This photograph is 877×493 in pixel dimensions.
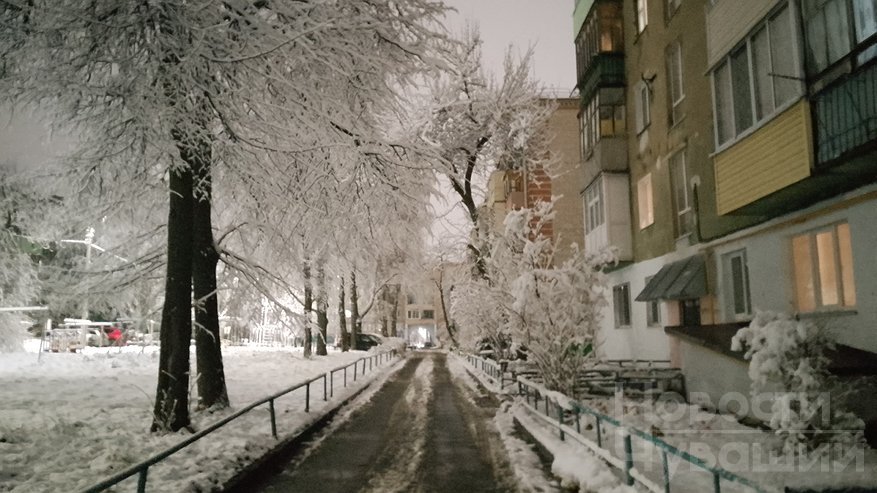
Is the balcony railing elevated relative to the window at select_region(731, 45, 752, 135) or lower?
lower

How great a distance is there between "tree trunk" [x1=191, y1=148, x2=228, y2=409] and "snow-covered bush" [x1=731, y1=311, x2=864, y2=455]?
386 inches

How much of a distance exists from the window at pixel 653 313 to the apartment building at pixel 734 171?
7cm

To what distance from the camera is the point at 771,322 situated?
27.4 feet

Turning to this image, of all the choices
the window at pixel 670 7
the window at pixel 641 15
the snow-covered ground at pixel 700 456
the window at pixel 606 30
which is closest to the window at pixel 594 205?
the window at pixel 606 30

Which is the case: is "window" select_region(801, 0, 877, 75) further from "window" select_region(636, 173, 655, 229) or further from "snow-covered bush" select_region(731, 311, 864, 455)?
"window" select_region(636, 173, 655, 229)

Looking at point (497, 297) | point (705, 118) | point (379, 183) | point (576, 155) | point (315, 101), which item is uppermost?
point (576, 155)

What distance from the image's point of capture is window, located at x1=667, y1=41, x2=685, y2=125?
1706cm

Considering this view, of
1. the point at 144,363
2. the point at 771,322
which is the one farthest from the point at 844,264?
the point at 144,363

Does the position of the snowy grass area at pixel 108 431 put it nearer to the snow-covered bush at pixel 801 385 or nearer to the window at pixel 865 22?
the snow-covered bush at pixel 801 385

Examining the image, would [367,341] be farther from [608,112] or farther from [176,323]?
[176,323]

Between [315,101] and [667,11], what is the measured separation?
45.0 ft

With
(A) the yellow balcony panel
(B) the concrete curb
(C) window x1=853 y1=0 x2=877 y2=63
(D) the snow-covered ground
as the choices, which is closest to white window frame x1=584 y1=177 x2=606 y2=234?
(A) the yellow balcony panel

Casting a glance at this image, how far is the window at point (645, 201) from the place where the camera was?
766 inches

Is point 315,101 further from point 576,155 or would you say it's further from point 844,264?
point 576,155
